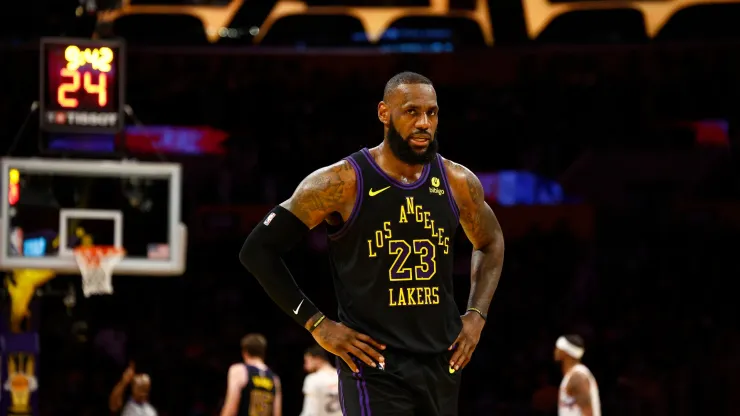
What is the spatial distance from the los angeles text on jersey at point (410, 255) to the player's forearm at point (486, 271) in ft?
1.03

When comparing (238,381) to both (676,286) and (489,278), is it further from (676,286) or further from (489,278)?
(676,286)

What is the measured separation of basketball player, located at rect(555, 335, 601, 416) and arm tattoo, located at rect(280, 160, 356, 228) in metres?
6.61

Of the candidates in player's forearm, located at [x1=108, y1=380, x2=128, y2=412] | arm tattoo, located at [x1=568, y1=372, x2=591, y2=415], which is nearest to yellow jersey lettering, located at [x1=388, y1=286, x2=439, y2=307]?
arm tattoo, located at [x1=568, y1=372, x2=591, y2=415]

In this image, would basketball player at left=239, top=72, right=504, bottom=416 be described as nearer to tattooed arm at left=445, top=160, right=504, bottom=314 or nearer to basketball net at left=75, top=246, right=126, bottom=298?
tattooed arm at left=445, top=160, right=504, bottom=314

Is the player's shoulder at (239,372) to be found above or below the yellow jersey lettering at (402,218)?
below

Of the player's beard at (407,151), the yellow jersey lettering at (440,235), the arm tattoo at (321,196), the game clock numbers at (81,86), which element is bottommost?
the yellow jersey lettering at (440,235)

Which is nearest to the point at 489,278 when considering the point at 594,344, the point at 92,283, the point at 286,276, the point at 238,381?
the point at 286,276

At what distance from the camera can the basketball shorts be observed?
169 inches

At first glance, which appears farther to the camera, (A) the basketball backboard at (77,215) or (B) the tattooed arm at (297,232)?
(A) the basketball backboard at (77,215)

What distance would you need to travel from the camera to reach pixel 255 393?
1000 centimetres

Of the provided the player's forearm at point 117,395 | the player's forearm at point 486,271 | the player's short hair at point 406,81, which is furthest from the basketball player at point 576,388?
the player's short hair at point 406,81

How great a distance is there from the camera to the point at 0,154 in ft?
57.2

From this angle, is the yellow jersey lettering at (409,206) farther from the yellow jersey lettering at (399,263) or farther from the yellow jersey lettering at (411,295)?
the yellow jersey lettering at (411,295)

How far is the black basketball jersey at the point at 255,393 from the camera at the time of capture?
1000 cm
